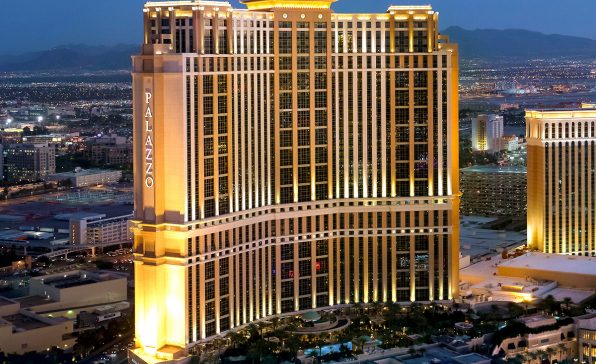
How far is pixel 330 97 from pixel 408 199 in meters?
7.08

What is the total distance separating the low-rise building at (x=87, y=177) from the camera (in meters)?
153

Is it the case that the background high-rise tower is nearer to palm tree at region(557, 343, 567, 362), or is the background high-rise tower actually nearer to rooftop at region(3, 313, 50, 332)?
rooftop at region(3, 313, 50, 332)

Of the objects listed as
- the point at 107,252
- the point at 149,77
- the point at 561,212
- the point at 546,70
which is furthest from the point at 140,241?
the point at 546,70

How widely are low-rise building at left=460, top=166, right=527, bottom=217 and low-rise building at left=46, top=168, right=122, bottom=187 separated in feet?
202

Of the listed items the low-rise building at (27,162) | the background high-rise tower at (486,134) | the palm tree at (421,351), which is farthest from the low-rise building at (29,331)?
the low-rise building at (27,162)

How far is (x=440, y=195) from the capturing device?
6109cm

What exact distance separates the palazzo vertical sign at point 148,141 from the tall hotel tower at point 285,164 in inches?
2.4

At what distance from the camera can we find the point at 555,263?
71.0 meters

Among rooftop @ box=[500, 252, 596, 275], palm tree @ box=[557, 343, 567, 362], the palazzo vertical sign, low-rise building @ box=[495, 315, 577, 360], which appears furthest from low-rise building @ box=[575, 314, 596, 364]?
the palazzo vertical sign

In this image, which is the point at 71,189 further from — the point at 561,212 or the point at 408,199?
the point at 408,199

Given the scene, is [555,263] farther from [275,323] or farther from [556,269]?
[275,323]

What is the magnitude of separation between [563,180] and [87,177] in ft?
287

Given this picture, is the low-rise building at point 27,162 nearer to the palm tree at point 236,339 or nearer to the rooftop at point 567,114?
the rooftop at point 567,114

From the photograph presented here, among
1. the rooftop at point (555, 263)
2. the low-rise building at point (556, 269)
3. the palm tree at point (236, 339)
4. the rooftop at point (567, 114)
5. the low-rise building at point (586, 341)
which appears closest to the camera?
the low-rise building at point (586, 341)
